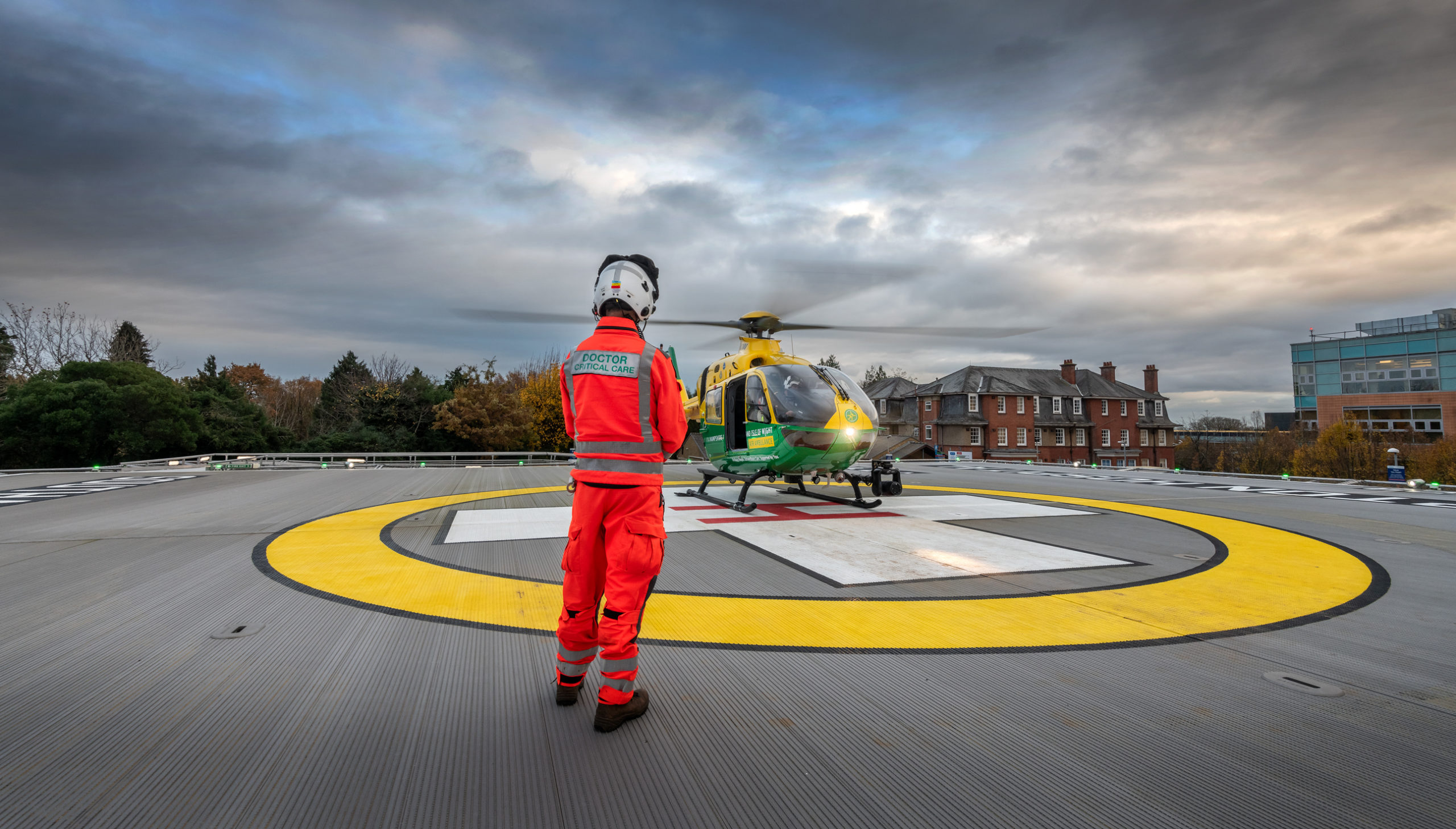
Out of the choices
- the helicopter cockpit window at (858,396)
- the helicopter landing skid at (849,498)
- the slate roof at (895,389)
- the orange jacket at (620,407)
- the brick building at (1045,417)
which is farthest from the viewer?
the slate roof at (895,389)

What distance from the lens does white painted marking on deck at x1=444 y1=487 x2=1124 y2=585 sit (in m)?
5.11

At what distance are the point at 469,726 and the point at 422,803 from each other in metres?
0.50

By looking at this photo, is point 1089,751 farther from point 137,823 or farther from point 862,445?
point 862,445

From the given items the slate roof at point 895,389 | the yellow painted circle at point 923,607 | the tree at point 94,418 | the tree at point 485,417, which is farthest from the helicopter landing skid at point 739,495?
the slate roof at point 895,389

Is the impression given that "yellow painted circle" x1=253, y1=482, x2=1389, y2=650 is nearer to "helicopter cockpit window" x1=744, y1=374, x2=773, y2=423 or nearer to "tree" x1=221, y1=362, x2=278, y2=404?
"helicopter cockpit window" x1=744, y1=374, x2=773, y2=423

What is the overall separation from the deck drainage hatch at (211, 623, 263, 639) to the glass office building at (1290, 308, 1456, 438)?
5522cm

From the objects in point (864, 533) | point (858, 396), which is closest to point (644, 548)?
point (864, 533)

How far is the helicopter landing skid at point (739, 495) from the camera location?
843 centimetres

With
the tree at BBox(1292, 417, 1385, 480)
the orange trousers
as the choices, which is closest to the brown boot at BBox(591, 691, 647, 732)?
the orange trousers

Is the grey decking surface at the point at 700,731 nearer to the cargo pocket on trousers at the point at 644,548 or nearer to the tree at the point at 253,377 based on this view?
the cargo pocket on trousers at the point at 644,548

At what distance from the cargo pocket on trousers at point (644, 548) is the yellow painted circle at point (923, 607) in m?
0.89

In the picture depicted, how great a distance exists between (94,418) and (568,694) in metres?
36.5

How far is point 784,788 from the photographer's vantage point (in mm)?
1915

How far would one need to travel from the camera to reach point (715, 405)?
1008 cm
